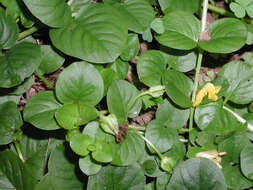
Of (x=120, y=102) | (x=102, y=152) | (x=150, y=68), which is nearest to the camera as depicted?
(x=102, y=152)

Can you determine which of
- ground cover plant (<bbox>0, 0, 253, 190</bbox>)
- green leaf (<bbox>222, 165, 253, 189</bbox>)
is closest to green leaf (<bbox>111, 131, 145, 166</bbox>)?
ground cover plant (<bbox>0, 0, 253, 190</bbox>)

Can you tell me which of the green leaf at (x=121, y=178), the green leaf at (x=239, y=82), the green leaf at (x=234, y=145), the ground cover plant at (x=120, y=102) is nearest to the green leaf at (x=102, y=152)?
the ground cover plant at (x=120, y=102)

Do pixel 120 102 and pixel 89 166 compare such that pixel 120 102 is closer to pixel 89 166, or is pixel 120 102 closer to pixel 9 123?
pixel 89 166

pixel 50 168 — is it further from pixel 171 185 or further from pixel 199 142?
pixel 199 142

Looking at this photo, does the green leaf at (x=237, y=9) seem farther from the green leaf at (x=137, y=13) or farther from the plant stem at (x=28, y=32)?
the plant stem at (x=28, y=32)

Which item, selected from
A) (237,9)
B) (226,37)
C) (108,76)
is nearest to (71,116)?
(108,76)

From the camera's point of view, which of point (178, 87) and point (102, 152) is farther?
point (178, 87)
